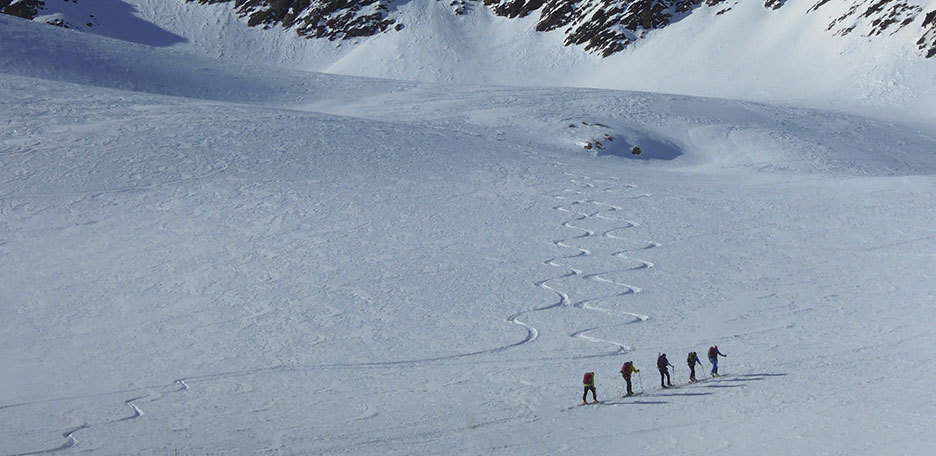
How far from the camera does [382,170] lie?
105 ft

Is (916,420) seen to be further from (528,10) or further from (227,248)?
(528,10)

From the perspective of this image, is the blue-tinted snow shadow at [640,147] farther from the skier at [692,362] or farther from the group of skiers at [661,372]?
the skier at [692,362]

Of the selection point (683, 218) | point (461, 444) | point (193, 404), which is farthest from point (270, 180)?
point (461, 444)

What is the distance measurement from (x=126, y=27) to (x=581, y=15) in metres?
46.3

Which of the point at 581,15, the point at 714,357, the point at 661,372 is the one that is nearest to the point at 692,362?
the point at 714,357

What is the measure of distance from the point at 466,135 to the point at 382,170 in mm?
8011

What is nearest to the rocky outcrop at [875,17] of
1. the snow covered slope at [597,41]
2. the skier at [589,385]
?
the snow covered slope at [597,41]

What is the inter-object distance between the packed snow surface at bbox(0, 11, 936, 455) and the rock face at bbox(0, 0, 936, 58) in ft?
89.6

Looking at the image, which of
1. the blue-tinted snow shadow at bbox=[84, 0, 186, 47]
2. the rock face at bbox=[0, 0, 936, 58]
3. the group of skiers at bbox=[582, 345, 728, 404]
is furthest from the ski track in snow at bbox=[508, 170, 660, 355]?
the blue-tinted snow shadow at bbox=[84, 0, 186, 47]

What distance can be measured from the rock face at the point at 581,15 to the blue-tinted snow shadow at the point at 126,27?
4.51 meters

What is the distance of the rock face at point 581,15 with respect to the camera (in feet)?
213

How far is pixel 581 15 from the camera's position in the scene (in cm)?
8638

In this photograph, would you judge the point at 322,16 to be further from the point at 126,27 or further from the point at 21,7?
the point at 21,7

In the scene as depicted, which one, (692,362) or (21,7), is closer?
(692,362)
